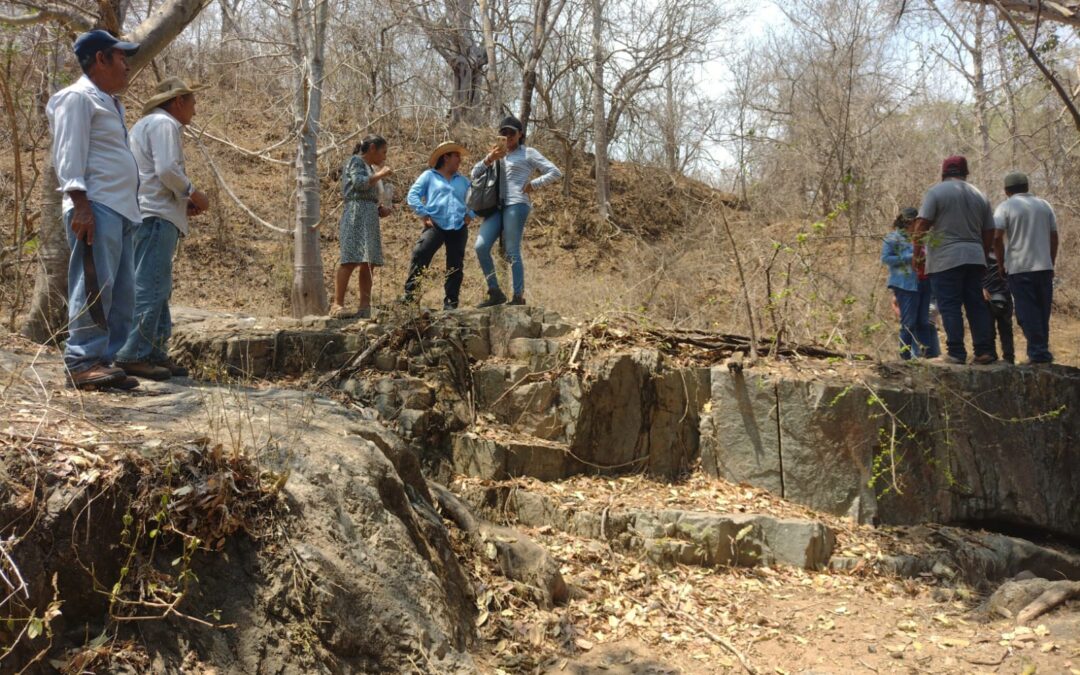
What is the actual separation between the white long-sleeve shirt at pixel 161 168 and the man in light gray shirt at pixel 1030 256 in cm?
680

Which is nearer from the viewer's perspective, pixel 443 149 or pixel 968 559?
pixel 968 559

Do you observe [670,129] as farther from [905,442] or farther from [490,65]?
[905,442]

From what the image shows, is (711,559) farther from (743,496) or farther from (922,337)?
(922,337)

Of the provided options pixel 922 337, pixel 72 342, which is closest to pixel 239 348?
pixel 72 342

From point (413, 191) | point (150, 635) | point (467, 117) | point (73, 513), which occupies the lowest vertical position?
point (150, 635)

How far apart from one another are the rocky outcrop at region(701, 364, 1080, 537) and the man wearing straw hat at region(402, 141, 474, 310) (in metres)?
2.60

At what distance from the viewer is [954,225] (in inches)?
296

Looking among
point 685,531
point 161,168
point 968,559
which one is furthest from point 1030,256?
point 161,168

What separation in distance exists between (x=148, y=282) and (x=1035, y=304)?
7.24m

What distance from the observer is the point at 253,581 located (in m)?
3.63

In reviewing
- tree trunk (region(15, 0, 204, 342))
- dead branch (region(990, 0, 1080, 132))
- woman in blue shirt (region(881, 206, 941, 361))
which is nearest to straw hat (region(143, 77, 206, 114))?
tree trunk (region(15, 0, 204, 342))

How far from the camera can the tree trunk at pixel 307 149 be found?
9.04 m

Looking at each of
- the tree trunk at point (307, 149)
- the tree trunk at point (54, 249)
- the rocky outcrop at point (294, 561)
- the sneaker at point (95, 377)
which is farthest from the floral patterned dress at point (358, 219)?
the sneaker at point (95, 377)

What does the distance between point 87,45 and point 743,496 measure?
18.4ft
